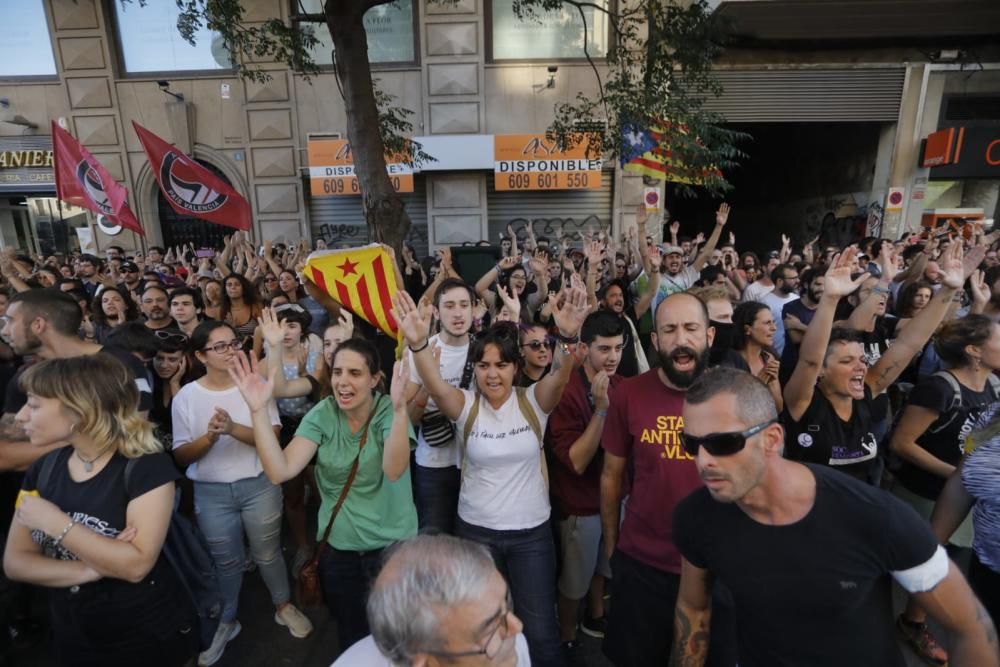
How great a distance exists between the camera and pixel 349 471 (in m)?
2.42

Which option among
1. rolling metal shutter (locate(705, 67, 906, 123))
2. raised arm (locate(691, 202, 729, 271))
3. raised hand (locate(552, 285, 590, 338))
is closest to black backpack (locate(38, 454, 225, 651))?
raised hand (locate(552, 285, 590, 338))

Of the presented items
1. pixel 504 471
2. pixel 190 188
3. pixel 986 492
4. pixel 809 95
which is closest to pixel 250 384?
pixel 504 471

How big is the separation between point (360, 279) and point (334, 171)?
8.68 metres

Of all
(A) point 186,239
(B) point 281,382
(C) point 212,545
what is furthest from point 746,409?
(A) point 186,239

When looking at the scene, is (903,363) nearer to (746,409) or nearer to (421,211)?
(746,409)

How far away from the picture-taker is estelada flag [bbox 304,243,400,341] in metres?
4.23

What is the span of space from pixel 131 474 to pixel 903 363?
3.85 metres

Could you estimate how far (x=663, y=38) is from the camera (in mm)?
6344

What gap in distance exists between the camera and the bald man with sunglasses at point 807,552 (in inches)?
57.4

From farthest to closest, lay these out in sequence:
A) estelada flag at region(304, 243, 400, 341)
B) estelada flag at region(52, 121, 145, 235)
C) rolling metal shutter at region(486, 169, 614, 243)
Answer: rolling metal shutter at region(486, 169, 614, 243)
estelada flag at region(52, 121, 145, 235)
estelada flag at region(304, 243, 400, 341)

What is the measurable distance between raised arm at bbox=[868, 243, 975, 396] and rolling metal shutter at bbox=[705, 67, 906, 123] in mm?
11440

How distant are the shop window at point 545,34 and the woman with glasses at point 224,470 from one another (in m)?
11.4

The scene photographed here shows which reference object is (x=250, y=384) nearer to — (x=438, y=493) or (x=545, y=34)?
(x=438, y=493)

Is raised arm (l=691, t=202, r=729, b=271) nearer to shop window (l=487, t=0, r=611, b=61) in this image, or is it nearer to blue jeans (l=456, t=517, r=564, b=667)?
blue jeans (l=456, t=517, r=564, b=667)
